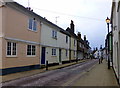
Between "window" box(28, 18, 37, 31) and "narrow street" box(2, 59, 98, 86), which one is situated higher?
"window" box(28, 18, 37, 31)

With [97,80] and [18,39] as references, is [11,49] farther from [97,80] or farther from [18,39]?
[97,80]

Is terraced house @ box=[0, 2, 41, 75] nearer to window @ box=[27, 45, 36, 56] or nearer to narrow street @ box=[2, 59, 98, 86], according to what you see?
window @ box=[27, 45, 36, 56]

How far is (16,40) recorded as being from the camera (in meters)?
15.6

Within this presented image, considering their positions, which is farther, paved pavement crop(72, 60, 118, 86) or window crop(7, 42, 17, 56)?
window crop(7, 42, 17, 56)

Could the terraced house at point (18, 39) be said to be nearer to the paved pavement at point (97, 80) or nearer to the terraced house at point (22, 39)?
the terraced house at point (22, 39)

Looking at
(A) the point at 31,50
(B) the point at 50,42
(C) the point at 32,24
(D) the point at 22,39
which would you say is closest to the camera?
(D) the point at 22,39

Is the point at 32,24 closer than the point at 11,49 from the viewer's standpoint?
No

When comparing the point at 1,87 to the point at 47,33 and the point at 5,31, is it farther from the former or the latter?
the point at 47,33

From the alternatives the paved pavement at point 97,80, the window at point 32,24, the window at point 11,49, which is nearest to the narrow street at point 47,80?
the paved pavement at point 97,80

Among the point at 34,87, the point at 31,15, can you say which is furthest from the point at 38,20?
the point at 34,87

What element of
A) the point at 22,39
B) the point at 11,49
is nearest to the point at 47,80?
the point at 11,49

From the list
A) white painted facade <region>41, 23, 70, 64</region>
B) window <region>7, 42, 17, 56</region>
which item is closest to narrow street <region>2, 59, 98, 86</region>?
window <region>7, 42, 17, 56</region>

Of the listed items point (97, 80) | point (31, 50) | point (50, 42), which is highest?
point (50, 42)

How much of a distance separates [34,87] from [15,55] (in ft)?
22.0
